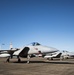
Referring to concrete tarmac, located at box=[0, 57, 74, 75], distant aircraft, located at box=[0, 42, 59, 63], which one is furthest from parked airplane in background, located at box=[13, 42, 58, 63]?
concrete tarmac, located at box=[0, 57, 74, 75]

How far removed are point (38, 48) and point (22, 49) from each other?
118 inches

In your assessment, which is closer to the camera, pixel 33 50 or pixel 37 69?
pixel 37 69

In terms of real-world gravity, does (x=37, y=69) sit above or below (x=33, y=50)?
below

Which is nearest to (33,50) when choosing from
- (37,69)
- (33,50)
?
(33,50)

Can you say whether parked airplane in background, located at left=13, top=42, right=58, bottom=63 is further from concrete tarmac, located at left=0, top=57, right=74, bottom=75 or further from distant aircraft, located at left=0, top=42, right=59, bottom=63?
concrete tarmac, located at left=0, top=57, right=74, bottom=75

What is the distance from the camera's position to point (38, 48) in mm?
23641

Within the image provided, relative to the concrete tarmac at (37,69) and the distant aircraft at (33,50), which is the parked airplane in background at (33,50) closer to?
the distant aircraft at (33,50)

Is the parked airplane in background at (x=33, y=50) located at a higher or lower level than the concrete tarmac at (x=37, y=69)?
higher

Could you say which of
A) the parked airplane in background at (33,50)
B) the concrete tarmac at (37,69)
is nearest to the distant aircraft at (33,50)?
the parked airplane in background at (33,50)

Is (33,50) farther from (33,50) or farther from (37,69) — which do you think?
(37,69)

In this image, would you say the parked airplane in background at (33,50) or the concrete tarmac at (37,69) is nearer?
the concrete tarmac at (37,69)

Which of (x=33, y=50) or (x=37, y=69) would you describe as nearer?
(x=37, y=69)

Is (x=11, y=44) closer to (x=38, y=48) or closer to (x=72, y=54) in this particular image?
(x=38, y=48)

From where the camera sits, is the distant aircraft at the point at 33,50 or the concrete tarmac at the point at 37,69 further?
the distant aircraft at the point at 33,50
